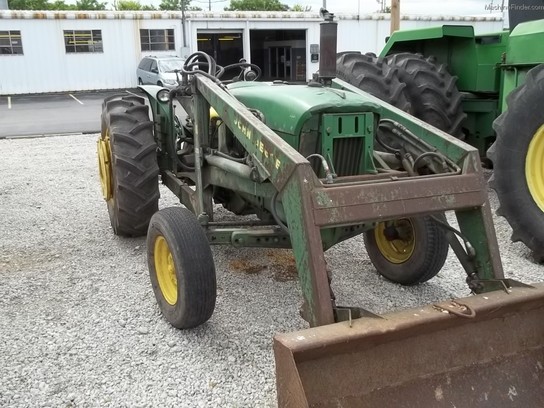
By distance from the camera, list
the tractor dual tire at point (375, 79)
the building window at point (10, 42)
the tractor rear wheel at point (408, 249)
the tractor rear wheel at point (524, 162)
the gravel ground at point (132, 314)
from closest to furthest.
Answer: the gravel ground at point (132, 314)
the tractor rear wheel at point (408, 249)
the tractor rear wheel at point (524, 162)
the tractor dual tire at point (375, 79)
the building window at point (10, 42)

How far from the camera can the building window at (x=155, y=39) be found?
24625mm

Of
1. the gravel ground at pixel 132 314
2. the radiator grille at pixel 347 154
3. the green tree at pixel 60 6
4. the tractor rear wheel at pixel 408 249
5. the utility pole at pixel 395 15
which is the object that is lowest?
the gravel ground at pixel 132 314

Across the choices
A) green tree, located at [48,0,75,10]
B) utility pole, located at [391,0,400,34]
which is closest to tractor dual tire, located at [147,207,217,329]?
utility pole, located at [391,0,400,34]

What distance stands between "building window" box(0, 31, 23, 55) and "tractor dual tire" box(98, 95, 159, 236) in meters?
20.6

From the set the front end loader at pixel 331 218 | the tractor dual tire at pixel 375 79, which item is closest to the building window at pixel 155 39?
the tractor dual tire at pixel 375 79

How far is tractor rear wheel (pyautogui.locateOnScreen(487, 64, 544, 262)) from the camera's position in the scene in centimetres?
416

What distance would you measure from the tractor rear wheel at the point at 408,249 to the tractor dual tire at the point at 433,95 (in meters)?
2.00

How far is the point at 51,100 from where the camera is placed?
2033 cm

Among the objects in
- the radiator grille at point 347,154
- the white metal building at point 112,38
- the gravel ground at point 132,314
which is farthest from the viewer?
the white metal building at point 112,38

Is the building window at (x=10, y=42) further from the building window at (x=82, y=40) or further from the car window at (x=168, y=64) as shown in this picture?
the car window at (x=168, y=64)

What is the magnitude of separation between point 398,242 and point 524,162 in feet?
3.63

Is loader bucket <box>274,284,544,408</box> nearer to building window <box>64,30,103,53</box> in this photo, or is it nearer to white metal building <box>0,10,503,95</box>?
white metal building <box>0,10,503,95</box>

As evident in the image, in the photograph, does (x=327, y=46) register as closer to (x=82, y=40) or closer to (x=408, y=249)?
(x=408, y=249)

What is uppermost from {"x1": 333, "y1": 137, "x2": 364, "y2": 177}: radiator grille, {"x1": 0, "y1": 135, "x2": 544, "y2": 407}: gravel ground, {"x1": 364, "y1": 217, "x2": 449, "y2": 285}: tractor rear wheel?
{"x1": 333, "y1": 137, "x2": 364, "y2": 177}: radiator grille
